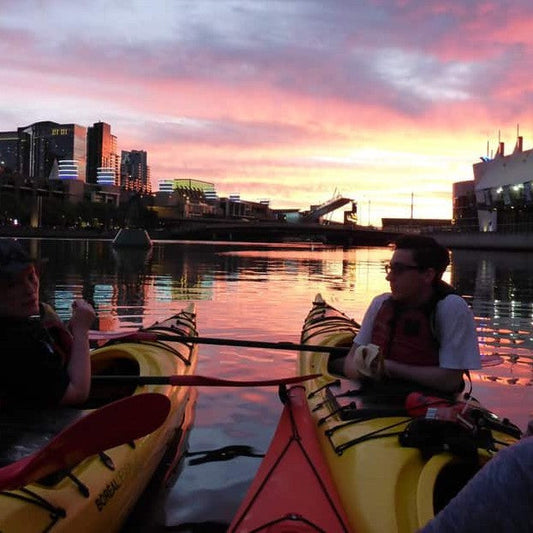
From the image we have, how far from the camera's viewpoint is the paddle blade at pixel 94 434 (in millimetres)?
2471

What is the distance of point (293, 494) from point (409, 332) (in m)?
1.82

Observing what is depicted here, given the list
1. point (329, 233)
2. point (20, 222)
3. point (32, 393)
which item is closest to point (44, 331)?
point (32, 393)

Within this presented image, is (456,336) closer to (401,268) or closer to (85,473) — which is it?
(401,268)

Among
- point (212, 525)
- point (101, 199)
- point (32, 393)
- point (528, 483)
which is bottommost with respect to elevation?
point (212, 525)

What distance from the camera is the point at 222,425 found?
6.44 metres

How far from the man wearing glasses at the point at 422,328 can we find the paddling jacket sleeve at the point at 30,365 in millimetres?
2315

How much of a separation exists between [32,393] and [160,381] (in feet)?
4.21

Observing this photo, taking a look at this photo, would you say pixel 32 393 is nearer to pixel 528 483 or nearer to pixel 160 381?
pixel 160 381

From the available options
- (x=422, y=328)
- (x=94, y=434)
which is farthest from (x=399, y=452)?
(x=94, y=434)

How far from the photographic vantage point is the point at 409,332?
4.66 m

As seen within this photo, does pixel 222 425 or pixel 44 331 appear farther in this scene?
pixel 222 425

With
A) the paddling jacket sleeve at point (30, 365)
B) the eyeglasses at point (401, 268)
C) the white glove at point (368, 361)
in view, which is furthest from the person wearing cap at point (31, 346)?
the eyeglasses at point (401, 268)

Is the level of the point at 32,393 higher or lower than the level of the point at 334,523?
higher

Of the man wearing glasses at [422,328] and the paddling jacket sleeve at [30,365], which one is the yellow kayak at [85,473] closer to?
the paddling jacket sleeve at [30,365]
